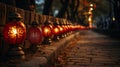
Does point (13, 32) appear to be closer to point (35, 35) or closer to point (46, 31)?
point (35, 35)

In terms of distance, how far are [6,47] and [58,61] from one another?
2.39 meters

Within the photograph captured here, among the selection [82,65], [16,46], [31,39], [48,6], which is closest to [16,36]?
[16,46]

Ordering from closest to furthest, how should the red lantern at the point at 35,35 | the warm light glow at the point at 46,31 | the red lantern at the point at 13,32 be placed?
the red lantern at the point at 13,32 → the red lantern at the point at 35,35 → the warm light glow at the point at 46,31

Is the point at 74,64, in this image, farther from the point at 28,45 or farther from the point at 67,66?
the point at 28,45

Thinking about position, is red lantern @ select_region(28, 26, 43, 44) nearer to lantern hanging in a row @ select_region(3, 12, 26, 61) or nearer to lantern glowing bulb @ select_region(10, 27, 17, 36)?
lantern hanging in a row @ select_region(3, 12, 26, 61)

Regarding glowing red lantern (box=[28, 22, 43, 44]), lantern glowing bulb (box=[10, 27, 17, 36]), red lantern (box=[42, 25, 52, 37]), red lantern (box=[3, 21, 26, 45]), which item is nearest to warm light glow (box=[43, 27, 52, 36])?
red lantern (box=[42, 25, 52, 37])

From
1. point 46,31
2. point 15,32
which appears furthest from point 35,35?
point 46,31

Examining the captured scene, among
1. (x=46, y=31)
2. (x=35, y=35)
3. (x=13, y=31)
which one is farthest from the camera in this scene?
(x=46, y=31)

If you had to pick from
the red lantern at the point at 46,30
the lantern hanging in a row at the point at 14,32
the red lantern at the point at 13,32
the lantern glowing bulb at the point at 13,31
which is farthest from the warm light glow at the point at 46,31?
the lantern glowing bulb at the point at 13,31

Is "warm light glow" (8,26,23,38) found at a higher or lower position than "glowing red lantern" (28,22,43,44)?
higher

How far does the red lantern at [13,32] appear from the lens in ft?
20.9

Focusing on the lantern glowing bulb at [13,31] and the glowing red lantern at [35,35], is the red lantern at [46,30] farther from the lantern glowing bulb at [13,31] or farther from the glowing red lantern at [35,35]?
the lantern glowing bulb at [13,31]

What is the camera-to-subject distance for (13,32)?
644 centimetres

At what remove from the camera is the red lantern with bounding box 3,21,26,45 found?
6367 millimetres
